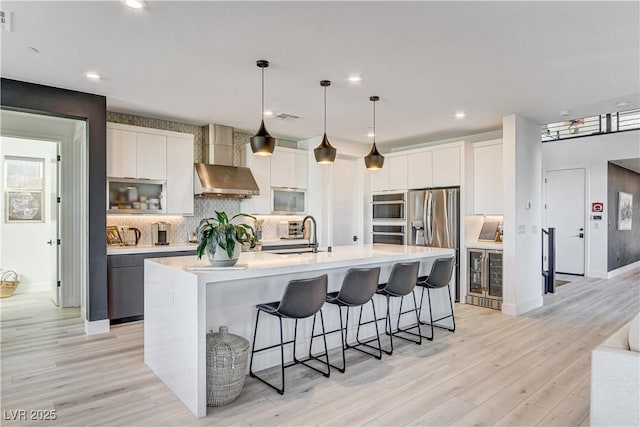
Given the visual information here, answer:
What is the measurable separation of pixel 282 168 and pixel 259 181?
0.49 meters

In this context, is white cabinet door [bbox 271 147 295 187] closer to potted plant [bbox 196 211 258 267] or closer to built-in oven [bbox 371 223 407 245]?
built-in oven [bbox 371 223 407 245]

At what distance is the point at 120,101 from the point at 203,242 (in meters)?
2.91

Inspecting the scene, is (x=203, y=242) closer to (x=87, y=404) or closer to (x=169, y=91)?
(x=87, y=404)

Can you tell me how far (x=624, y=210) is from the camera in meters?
9.00

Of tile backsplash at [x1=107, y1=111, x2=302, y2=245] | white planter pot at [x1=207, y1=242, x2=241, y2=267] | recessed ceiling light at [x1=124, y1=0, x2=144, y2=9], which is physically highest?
recessed ceiling light at [x1=124, y1=0, x2=144, y2=9]

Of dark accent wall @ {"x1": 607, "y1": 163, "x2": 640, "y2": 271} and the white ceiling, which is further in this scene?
dark accent wall @ {"x1": 607, "y1": 163, "x2": 640, "y2": 271}

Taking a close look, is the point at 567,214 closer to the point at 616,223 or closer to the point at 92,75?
the point at 616,223

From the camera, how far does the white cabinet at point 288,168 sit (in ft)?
20.9

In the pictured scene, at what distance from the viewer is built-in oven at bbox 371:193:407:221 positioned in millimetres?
6785

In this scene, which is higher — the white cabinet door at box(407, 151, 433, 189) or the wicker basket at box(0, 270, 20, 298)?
the white cabinet door at box(407, 151, 433, 189)

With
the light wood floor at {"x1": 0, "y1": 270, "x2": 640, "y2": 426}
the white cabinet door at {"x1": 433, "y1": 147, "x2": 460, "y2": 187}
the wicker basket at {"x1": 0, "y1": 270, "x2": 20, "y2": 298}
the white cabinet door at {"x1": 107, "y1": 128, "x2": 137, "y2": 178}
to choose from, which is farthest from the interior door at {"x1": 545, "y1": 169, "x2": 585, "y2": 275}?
the wicker basket at {"x1": 0, "y1": 270, "x2": 20, "y2": 298}

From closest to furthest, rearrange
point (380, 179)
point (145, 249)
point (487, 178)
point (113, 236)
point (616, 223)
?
1. point (145, 249)
2. point (113, 236)
3. point (487, 178)
4. point (380, 179)
5. point (616, 223)

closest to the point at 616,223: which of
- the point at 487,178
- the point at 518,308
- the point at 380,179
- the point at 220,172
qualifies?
the point at 487,178

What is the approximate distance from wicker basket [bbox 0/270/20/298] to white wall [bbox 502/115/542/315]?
7.30 meters
